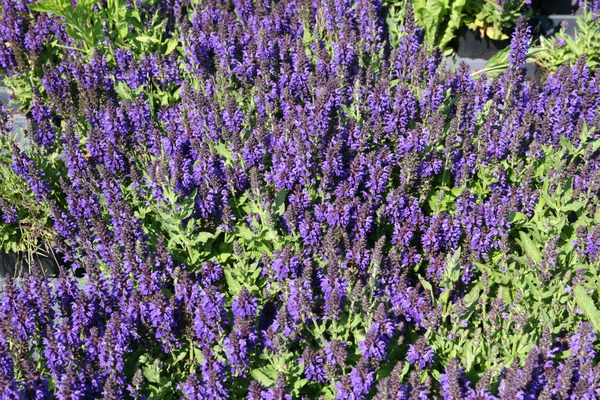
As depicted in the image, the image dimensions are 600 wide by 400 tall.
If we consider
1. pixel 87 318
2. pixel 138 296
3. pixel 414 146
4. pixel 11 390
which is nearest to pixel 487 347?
pixel 414 146

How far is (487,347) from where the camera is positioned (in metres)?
4.21

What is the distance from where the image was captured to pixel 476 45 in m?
8.15

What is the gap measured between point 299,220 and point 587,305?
2119 millimetres

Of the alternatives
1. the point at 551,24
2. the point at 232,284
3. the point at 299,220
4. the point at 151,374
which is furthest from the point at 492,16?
the point at 151,374

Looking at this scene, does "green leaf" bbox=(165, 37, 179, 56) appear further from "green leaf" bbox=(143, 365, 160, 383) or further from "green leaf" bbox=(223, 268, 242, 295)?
"green leaf" bbox=(143, 365, 160, 383)

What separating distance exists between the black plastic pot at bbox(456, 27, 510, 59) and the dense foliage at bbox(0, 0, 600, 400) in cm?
163

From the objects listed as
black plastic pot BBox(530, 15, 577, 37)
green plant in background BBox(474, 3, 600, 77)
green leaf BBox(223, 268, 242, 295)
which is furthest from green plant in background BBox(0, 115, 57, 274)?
black plastic pot BBox(530, 15, 577, 37)

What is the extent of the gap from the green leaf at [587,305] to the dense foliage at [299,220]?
0.05 ft

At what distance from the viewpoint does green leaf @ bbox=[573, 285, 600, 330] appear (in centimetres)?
423

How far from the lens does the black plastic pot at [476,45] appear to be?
8086 millimetres

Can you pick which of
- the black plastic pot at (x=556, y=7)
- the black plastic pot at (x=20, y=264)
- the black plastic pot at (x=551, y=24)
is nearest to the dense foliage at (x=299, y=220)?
the black plastic pot at (x=20, y=264)

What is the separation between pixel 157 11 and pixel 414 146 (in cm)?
370

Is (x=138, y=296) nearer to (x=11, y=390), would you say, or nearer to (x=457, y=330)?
(x=11, y=390)

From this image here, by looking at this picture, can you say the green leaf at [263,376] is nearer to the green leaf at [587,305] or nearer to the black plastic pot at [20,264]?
the green leaf at [587,305]
